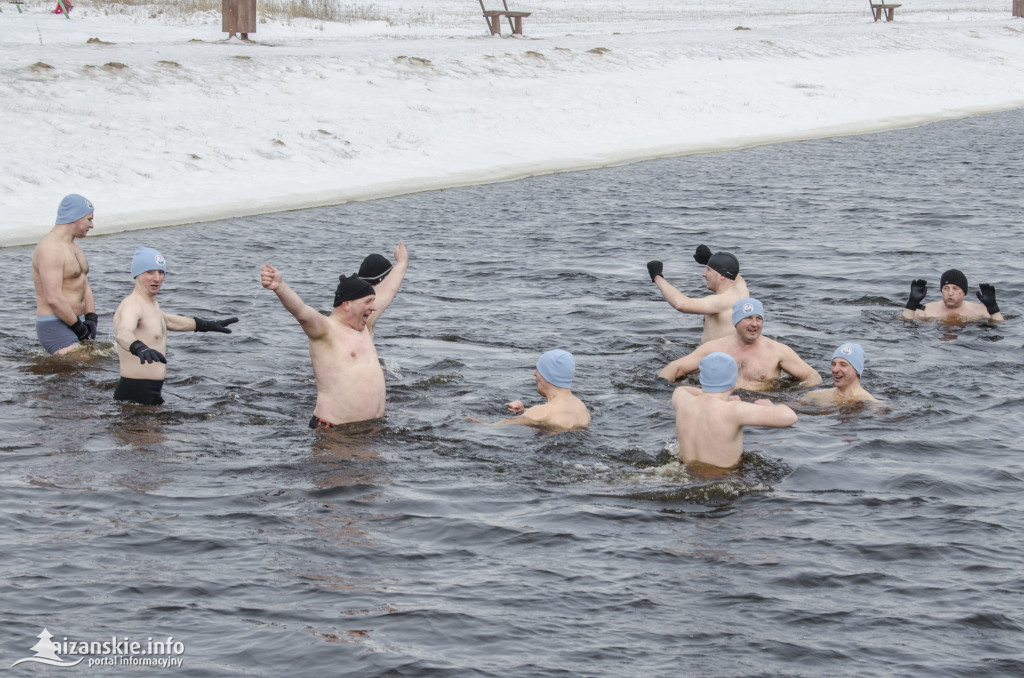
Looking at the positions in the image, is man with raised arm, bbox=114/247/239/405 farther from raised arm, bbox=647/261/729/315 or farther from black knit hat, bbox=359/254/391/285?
raised arm, bbox=647/261/729/315

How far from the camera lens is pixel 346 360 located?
9344mm

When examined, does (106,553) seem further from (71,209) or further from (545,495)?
(71,209)

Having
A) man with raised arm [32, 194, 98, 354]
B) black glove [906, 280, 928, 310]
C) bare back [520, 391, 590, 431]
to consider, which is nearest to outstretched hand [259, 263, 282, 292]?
bare back [520, 391, 590, 431]

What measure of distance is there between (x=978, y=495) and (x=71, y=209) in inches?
327

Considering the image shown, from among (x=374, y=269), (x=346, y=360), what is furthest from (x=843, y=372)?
(x=346, y=360)

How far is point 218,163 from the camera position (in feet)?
75.5

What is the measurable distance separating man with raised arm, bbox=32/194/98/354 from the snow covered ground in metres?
6.72

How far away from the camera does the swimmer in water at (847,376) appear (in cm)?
1017

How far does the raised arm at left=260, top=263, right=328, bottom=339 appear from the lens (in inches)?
307

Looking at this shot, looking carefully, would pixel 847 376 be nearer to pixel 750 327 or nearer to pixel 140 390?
pixel 750 327

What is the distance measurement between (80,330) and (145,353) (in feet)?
9.61

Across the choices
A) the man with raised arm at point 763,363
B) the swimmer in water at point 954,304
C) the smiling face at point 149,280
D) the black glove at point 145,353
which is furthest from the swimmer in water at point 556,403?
the swimmer in water at point 954,304

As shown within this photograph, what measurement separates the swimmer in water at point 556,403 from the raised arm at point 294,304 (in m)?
1.79

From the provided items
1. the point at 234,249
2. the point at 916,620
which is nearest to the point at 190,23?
the point at 234,249
